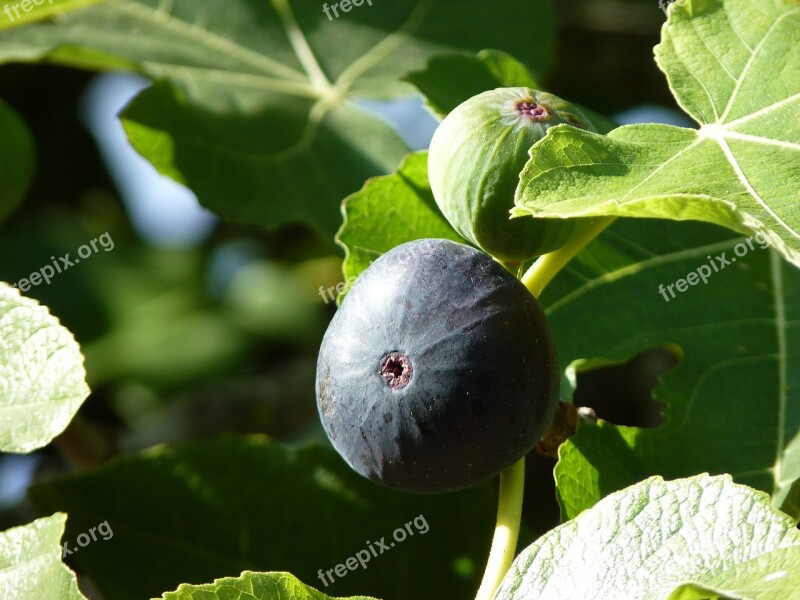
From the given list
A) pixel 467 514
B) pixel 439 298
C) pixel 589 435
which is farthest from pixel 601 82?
pixel 439 298

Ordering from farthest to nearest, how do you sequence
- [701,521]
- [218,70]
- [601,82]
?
[601,82] → [218,70] → [701,521]

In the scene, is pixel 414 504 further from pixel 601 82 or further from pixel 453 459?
pixel 601 82

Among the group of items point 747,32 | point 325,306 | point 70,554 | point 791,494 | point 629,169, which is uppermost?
point 747,32

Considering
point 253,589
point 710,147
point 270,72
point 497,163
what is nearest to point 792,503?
point 710,147

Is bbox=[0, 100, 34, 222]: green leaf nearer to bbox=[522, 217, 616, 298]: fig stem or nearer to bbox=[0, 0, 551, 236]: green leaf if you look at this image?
bbox=[0, 0, 551, 236]: green leaf

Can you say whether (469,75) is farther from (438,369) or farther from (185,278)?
(185,278)

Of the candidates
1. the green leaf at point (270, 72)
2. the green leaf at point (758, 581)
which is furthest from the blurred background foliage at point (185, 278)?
the green leaf at point (758, 581)
